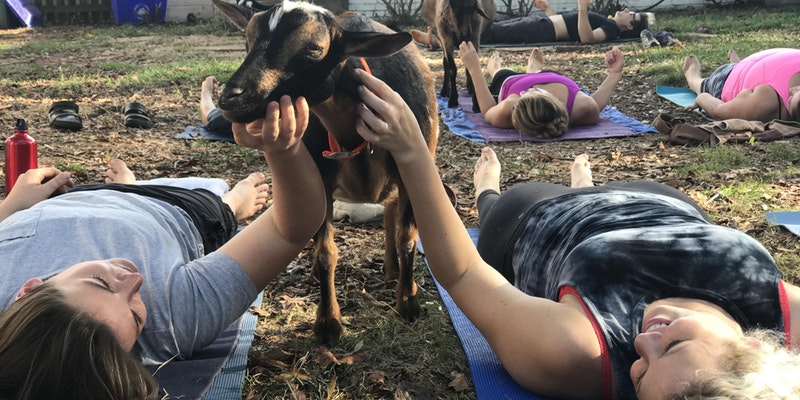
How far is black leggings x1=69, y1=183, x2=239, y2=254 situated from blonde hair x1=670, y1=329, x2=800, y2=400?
2373mm

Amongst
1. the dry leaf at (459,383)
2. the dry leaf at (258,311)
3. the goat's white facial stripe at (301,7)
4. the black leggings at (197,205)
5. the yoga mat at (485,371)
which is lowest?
the dry leaf at (258,311)

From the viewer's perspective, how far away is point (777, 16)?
15242mm

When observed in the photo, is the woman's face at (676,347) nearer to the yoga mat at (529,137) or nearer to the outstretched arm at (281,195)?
the outstretched arm at (281,195)

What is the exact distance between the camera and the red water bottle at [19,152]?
4273 mm

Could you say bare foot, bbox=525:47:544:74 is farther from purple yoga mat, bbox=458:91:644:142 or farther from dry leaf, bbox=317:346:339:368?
dry leaf, bbox=317:346:339:368

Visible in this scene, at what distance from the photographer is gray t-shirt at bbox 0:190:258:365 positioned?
8.53 feet

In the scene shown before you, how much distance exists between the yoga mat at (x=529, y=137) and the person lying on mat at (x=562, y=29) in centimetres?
538

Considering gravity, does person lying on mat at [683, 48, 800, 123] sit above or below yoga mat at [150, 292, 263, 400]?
above

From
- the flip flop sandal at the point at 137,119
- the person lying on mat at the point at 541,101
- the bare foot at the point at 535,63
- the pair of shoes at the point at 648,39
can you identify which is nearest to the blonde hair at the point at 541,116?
the person lying on mat at the point at 541,101

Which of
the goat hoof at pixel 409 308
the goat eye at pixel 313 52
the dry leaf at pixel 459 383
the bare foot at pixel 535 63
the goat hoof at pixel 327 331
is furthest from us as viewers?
the bare foot at pixel 535 63

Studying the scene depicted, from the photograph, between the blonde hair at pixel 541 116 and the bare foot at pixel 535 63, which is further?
the bare foot at pixel 535 63

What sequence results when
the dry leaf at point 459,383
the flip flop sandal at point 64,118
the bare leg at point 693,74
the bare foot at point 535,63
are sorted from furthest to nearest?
the bare foot at point 535,63 → the bare leg at point 693,74 → the flip flop sandal at point 64,118 → the dry leaf at point 459,383

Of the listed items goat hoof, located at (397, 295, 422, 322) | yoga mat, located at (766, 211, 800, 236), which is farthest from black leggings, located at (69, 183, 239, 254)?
yoga mat, located at (766, 211, 800, 236)

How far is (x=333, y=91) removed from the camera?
2779 millimetres
